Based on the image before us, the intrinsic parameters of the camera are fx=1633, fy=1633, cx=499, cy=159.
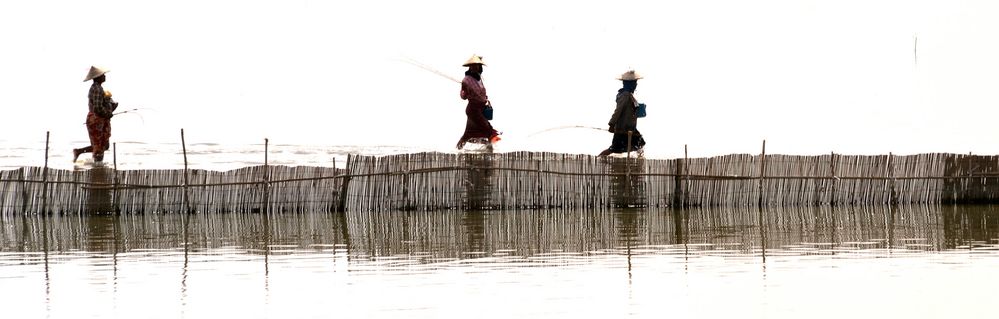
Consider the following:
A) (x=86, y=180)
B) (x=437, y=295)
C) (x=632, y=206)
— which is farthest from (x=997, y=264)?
(x=86, y=180)

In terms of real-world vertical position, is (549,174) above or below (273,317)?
above

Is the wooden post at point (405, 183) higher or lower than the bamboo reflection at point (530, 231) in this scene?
higher

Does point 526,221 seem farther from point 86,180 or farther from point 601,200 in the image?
point 86,180

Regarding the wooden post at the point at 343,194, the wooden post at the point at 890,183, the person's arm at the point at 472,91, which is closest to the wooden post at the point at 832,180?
the wooden post at the point at 890,183

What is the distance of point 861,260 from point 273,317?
389 centimetres

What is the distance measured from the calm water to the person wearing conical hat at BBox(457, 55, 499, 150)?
1.91 meters

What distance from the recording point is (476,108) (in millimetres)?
15914

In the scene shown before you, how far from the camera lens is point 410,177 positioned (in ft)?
48.7

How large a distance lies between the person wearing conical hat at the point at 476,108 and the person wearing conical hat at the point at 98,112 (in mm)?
3425

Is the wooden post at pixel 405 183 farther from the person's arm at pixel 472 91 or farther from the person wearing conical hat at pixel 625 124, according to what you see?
the person wearing conical hat at pixel 625 124

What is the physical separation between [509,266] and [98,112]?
7.64m

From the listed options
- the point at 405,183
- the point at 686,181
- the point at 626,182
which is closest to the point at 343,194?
the point at 405,183

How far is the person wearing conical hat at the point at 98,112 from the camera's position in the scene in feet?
51.9

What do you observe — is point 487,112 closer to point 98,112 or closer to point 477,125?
point 477,125
